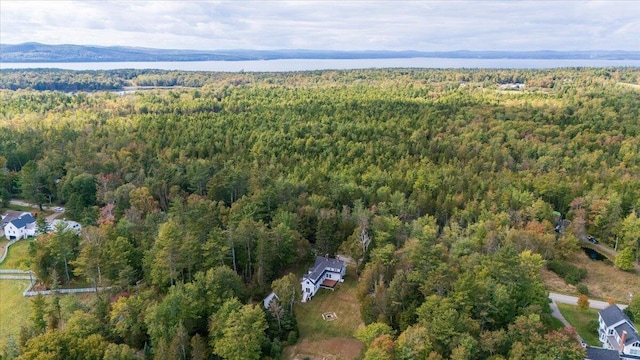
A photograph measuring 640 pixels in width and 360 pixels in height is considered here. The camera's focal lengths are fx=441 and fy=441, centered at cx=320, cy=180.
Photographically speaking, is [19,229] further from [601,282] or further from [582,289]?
[601,282]

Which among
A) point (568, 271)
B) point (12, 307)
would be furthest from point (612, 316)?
point (12, 307)

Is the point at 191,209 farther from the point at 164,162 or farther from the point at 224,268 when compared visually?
the point at 164,162

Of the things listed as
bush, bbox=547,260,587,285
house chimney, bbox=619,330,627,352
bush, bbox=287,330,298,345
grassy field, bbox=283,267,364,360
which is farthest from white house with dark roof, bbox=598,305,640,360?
bush, bbox=287,330,298,345

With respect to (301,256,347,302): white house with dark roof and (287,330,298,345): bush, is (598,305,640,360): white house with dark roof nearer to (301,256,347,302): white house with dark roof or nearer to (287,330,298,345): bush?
(301,256,347,302): white house with dark roof

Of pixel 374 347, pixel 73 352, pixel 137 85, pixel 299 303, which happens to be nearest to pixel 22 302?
pixel 73 352

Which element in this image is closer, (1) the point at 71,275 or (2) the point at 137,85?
(1) the point at 71,275

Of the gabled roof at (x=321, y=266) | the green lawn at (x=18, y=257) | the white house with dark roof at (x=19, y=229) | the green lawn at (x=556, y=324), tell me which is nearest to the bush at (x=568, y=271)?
the green lawn at (x=556, y=324)
